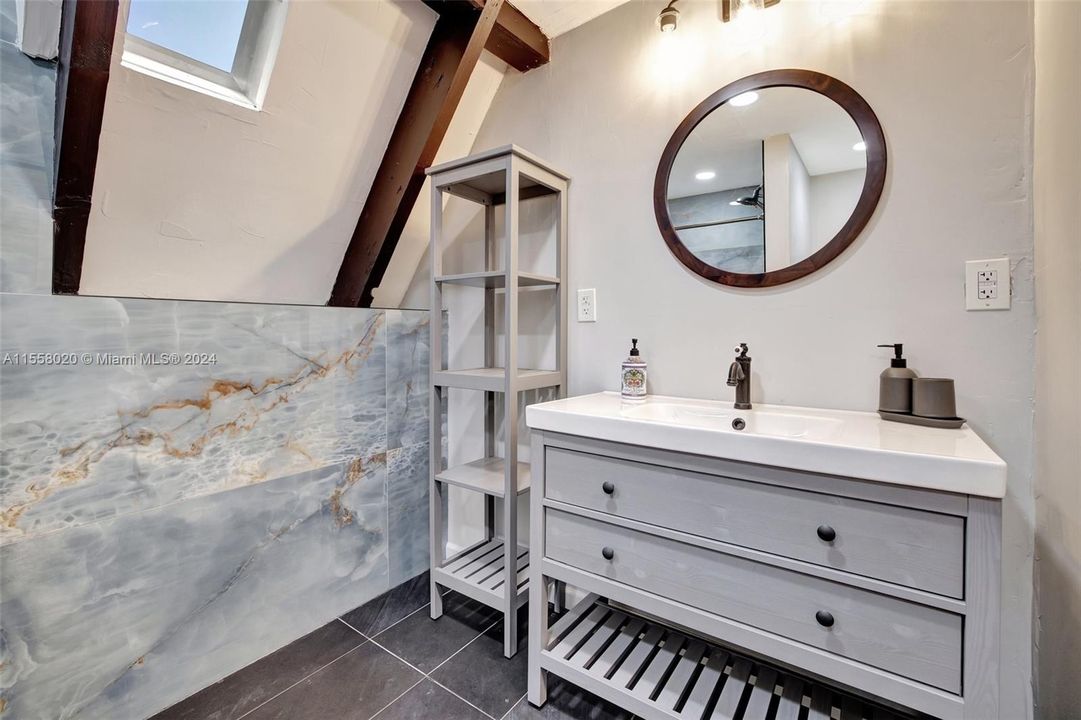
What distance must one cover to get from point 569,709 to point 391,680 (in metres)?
0.57

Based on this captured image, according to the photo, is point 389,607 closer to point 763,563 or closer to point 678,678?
point 678,678

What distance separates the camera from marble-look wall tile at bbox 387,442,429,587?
6.60 feet

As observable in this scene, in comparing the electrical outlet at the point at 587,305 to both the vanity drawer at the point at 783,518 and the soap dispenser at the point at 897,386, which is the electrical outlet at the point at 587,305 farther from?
the soap dispenser at the point at 897,386

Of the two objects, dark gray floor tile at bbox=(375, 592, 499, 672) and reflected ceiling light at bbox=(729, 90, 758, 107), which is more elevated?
reflected ceiling light at bbox=(729, 90, 758, 107)

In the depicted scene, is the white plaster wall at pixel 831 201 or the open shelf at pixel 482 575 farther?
the open shelf at pixel 482 575

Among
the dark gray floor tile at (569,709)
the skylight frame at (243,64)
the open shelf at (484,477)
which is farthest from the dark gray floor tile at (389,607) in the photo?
the skylight frame at (243,64)

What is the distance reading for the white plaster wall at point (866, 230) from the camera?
113 cm

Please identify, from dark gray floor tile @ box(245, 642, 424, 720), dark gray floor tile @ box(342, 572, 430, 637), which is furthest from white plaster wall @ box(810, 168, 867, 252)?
dark gray floor tile @ box(342, 572, 430, 637)

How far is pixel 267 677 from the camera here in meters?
1.52

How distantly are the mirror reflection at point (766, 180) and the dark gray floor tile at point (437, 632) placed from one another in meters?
1.56

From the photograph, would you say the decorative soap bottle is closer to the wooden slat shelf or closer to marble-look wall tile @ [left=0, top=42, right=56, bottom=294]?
the wooden slat shelf

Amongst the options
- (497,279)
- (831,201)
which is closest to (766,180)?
(831,201)

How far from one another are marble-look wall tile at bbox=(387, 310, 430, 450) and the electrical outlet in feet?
2.35

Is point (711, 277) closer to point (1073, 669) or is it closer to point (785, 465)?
point (785, 465)
